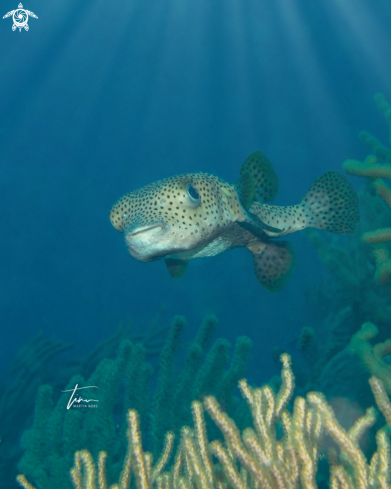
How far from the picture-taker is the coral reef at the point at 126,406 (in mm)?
3801

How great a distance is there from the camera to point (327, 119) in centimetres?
4553

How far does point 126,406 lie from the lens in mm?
4430

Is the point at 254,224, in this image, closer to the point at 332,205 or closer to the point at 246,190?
the point at 246,190

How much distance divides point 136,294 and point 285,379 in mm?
34965

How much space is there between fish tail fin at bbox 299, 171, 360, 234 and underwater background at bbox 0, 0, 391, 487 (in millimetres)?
18354

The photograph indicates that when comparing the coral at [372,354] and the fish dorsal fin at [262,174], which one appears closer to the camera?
the coral at [372,354]

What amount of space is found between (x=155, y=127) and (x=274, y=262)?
182ft

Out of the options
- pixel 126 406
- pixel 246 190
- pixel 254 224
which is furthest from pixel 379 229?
pixel 126 406

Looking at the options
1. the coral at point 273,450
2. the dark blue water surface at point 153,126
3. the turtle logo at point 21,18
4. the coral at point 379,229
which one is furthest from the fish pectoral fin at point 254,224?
the turtle logo at point 21,18

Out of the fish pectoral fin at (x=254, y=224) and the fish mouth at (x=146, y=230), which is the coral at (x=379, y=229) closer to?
the fish pectoral fin at (x=254, y=224)

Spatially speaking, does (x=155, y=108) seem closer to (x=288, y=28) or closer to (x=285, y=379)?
(x=288, y=28)

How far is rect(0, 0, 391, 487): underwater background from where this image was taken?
30.7 meters

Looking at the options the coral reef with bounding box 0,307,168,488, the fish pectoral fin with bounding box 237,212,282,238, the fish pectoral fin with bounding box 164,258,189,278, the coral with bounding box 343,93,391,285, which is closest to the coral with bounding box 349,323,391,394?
Answer: the coral with bounding box 343,93,391,285

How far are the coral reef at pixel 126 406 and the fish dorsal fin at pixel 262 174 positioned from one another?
2.03 m
